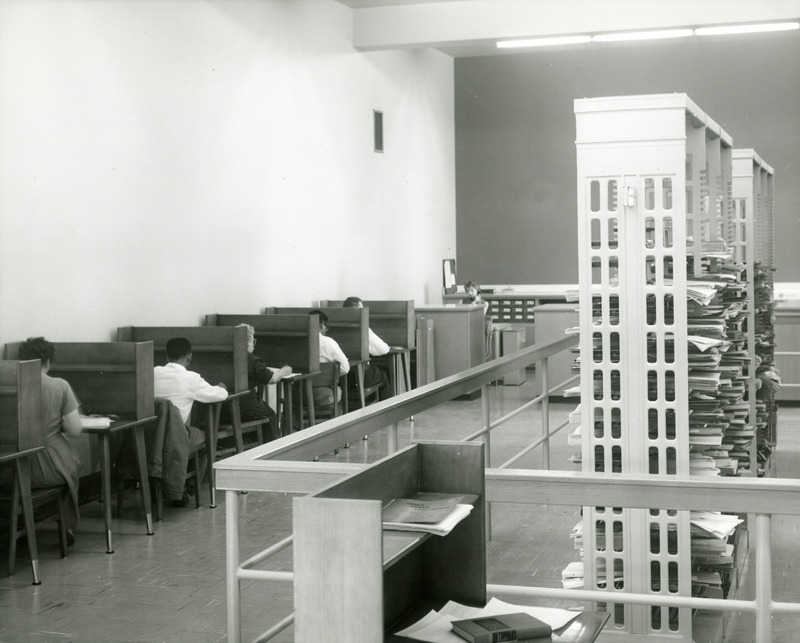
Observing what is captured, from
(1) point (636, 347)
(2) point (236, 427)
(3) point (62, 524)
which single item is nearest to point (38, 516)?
(3) point (62, 524)

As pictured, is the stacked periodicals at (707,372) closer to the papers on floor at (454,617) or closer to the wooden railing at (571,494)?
the wooden railing at (571,494)

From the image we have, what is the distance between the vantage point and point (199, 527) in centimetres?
582

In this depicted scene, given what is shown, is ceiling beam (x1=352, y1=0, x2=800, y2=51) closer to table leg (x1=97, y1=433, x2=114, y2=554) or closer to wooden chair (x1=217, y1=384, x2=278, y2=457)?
wooden chair (x1=217, y1=384, x2=278, y2=457)

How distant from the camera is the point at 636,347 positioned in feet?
11.3

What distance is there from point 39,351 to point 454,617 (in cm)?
387

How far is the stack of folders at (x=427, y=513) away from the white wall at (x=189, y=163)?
4513 mm

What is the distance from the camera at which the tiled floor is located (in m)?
4.22

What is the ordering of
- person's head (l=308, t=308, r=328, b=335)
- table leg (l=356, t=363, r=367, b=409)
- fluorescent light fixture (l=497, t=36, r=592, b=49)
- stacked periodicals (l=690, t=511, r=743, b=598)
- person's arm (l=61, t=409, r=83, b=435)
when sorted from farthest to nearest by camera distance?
fluorescent light fixture (l=497, t=36, r=592, b=49)
table leg (l=356, t=363, r=367, b=409)
person's head (l=308, t=308, r=328, b=335)
person's arm (l=61, t=409, r=83, b=435)
stacked periodicals (l=690, t=511, r=743, b=598)

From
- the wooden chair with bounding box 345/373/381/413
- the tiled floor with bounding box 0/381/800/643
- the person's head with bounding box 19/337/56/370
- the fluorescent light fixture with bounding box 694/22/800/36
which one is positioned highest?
the fluorescent light fixture with bounding box 694/22/800/36

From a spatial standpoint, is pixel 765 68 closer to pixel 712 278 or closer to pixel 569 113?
pixel 569 113

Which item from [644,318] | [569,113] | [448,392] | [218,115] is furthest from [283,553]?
[569,113]

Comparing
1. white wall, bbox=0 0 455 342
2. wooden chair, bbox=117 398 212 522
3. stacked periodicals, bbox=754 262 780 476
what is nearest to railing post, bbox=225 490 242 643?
wooden chair, bbox=117 398 212 522

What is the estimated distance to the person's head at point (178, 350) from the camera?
6367 mm

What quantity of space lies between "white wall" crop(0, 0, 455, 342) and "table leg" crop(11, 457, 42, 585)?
4.93 ft
